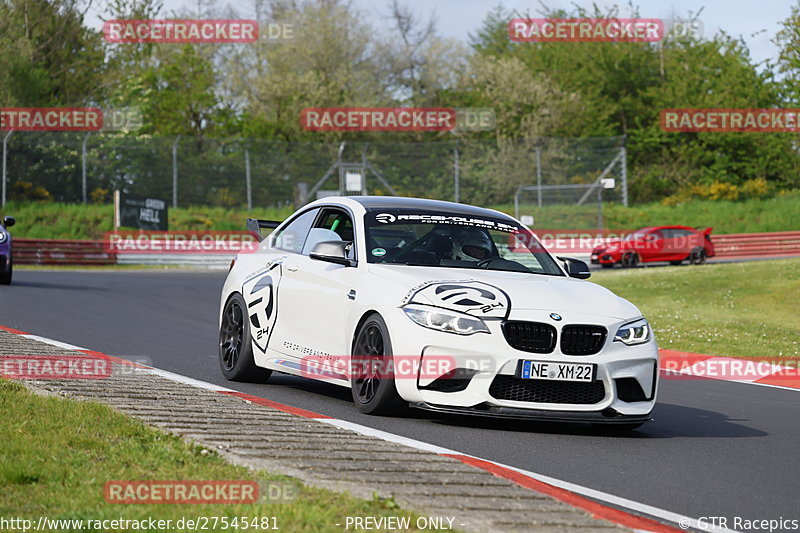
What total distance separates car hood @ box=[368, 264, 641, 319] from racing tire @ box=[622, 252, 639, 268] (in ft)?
95.8

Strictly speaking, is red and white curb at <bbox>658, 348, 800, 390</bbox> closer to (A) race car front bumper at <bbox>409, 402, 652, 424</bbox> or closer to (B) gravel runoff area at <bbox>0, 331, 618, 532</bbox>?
(A) race car front bumper at <bbox>409, 402, 652, 424</bbox>

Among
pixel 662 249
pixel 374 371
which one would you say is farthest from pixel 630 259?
pixel 374 371

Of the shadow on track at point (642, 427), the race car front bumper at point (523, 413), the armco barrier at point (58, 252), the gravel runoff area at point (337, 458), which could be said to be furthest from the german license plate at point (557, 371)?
the armco barrier at point (58, 252)

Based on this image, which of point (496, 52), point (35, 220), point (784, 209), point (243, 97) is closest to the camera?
point (35, 220)

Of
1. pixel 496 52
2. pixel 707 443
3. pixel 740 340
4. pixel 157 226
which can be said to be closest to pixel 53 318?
pixel 740 340

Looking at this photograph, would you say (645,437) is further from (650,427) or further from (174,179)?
(174,179)

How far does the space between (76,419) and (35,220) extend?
3415cm

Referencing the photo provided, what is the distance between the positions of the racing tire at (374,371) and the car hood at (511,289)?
26 centimetres

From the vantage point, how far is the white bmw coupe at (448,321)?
7.64 meters

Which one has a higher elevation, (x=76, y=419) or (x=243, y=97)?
(x=243, y=97)

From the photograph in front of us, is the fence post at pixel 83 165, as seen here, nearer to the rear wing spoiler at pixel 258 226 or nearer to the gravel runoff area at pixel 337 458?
the rear wing spoiler at pixel 258 226

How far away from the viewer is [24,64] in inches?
1778

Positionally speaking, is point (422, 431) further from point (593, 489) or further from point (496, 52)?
point (496, 52)

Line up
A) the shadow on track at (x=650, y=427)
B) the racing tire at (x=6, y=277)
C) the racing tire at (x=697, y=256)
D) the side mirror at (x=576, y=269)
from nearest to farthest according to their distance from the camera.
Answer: the shadow on track at (x=650, y=427)
the side mirror at (x=576, y=269)
the racing tire at (x=6, y=277)
the racing tire at (x=697, y=256)
